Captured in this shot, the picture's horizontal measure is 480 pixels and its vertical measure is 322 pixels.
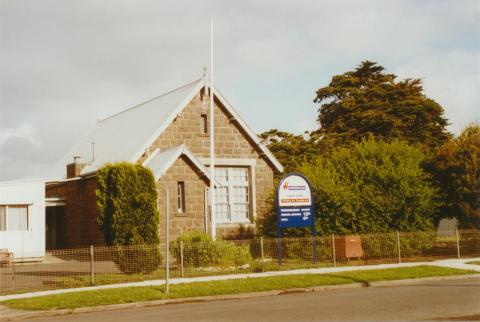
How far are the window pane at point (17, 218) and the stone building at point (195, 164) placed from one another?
2834 millimetres

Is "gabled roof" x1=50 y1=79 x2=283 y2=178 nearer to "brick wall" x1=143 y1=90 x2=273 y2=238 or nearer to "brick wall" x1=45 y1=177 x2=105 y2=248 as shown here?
"brick wall" x1=143 y1=90 x2=273 y2=238

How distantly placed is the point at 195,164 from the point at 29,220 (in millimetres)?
7919

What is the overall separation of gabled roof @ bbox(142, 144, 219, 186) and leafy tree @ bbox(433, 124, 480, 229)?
1018 cm

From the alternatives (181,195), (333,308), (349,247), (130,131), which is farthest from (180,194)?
(333,308)

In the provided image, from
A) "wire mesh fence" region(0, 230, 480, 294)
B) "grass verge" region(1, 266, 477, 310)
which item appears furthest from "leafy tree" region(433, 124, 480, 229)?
"grass verge" region(1, 266, 477, 310)

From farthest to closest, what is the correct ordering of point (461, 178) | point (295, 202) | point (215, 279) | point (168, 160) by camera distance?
point (168, 160) → point (461, 178) → point (295, 202) → point (215, 279)

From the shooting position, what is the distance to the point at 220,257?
20.9m

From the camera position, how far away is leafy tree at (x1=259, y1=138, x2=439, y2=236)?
943 inches

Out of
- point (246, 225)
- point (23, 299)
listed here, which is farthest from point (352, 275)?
point (246, 225)

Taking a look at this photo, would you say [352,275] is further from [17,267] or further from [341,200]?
[17,267]

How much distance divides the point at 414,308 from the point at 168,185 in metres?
16.0

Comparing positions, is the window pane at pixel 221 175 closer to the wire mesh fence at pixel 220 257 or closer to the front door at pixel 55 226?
the wire mesh fence at pixel 220 257

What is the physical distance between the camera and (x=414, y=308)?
1202cm

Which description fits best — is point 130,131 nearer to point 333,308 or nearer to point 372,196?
point 372,196
